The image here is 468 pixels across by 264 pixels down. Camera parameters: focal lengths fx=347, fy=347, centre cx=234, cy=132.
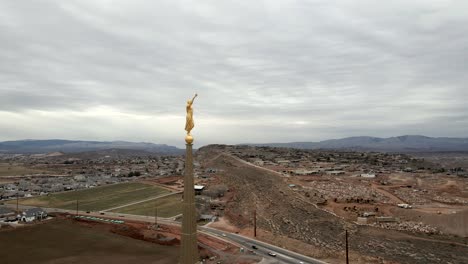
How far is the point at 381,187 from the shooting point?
84625 mm

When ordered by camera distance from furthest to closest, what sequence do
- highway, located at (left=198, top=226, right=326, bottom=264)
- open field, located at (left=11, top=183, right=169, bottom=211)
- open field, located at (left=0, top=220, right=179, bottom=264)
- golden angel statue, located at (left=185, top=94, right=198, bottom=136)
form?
open field, located at (left=11, top=183, right=169, bottom=211) < open field, located at (left=0, top=220, right=179, bottom=264) < highway, located at (left=198, top=226, right=326, bottom=264) < golden angel statue, located at (left=185, top=94, right=198, bottom=136)

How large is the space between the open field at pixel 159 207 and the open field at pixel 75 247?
13637 millimetres

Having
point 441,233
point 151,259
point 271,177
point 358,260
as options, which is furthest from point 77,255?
point 271,177

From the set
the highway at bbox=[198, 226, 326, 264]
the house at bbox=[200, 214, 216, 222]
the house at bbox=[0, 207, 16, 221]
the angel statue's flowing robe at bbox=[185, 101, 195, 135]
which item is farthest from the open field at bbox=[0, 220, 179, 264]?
the angel statue's flowing robe at bbox=[185, 101, 195, 135]

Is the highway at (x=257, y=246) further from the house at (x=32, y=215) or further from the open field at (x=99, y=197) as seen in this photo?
the open field at (x=99, y=197)

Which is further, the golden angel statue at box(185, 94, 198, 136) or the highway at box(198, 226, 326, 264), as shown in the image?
the highway at box(198, 226, 326, 264)

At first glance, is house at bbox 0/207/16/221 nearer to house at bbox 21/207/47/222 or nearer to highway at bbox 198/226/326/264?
house at bbox 21/207/47/222

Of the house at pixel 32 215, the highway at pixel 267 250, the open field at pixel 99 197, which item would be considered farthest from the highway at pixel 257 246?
the open field at pixel 99 197

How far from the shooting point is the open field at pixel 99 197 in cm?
8119

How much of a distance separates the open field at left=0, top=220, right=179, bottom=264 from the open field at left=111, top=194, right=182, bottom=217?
13637mm

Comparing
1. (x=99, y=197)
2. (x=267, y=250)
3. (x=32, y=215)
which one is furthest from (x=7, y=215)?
(x=267, y=250)

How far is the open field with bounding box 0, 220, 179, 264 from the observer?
139 ft

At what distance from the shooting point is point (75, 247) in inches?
1889

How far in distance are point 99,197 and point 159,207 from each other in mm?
25525
